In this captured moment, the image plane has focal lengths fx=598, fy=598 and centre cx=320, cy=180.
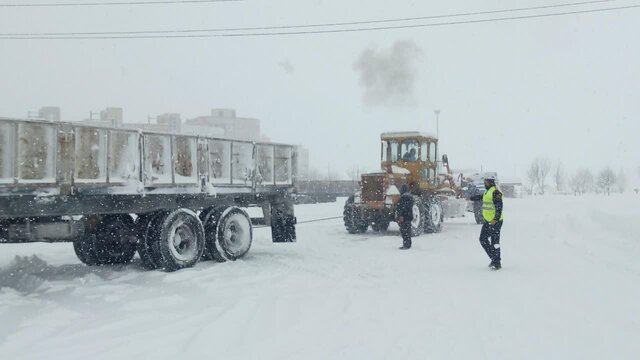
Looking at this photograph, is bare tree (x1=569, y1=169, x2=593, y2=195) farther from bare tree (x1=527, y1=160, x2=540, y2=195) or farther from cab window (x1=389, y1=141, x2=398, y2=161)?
cab window (x1=389, y1=141, x2=398, y2=161)

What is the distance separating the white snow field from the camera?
5.76m

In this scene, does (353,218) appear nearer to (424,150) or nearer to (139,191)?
(424,150)

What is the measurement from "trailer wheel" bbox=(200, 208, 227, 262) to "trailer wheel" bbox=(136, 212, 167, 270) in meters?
1.18

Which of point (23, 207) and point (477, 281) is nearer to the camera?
point (23, 207)

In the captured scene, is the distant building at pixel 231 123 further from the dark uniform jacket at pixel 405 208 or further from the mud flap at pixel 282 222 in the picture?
the mud flap at pixel 282 222

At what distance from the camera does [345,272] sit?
10320mm

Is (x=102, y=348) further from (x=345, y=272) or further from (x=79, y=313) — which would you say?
(x=345, y=272)

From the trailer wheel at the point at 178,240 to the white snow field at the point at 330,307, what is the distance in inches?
10.7

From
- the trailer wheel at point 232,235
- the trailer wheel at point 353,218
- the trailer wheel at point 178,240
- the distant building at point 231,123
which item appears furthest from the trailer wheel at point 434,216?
the distant building at point 231,123

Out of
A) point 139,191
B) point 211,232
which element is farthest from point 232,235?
point 139,191

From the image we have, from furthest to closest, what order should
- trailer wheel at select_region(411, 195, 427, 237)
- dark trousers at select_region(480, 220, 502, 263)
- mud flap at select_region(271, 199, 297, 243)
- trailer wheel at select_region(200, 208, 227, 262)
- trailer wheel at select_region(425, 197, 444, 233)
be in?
trailer wheel at select_region(425, 197, 444, 233), trailer wheel at select_region(411, 195, 427, 237), mud flap at select_region(271, 199, 297, 243), trailer wheel at select_region(200, 208, 227, 262), dark trousers at select_region(480, 220, 502, 263)

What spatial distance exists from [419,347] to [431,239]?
10731 millimetres

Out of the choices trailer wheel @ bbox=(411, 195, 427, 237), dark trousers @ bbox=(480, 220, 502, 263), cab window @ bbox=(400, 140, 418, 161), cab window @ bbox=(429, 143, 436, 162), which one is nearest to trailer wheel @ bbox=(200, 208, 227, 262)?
dark trousers @ bbox=(480, 220, 502, 263)

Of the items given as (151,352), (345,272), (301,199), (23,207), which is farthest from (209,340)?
(301,199)
